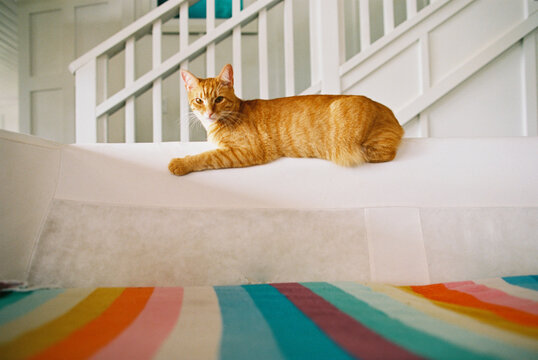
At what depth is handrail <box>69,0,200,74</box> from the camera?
1.58 meters

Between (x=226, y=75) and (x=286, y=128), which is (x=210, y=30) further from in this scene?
(x=286, y=128)

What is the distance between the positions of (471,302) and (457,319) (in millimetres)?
172

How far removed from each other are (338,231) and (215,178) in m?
0.45

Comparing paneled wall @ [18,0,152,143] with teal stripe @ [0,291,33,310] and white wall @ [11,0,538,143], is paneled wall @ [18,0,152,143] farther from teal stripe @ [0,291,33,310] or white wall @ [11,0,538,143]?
teal stripe @ [0,291,33,310]

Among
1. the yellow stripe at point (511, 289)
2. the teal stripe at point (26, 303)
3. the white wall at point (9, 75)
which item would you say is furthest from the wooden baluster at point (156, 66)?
the white wall at point (9, 75)

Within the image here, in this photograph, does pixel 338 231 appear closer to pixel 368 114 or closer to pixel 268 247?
pixel 268 247

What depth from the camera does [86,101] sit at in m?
1.58

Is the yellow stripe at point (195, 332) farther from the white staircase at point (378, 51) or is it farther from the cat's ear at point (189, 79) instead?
the white staircase at point (378, 51)

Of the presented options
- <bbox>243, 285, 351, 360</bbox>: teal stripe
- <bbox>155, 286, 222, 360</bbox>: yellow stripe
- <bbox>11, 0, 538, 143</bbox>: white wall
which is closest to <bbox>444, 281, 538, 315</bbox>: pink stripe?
<bbox>243, 285, 351, 360</bbox>: teal stripe

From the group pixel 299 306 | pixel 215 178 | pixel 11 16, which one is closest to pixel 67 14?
pixel 11 16

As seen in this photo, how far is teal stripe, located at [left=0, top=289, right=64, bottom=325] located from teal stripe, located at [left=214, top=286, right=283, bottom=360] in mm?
369

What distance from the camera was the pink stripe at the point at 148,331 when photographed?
0.42 m

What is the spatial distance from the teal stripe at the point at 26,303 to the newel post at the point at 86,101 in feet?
3.54

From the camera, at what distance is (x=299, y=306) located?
2.06 feet
